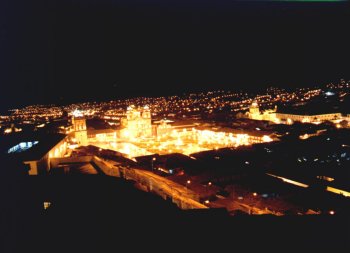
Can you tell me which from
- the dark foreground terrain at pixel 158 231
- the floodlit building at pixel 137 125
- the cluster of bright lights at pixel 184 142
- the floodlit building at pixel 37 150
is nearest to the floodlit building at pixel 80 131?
the cluster of bright lights at pixel 184 142

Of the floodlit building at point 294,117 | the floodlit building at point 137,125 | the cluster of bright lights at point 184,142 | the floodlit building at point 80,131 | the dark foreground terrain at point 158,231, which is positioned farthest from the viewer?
the floodlit building at point 294,117

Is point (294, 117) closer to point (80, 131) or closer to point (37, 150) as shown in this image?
point (80, 131)

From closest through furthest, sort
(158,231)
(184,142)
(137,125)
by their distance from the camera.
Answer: (158,231), (184,142), (137,125)

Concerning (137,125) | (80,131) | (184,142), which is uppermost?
(80,131)

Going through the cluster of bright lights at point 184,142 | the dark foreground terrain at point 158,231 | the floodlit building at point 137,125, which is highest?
the dark foreground terrain at point 158,231

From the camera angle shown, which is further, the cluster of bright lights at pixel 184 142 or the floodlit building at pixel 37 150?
the cluster of bright lights at pixel 184 142

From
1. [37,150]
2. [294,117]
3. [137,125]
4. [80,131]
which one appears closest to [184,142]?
[137,125]

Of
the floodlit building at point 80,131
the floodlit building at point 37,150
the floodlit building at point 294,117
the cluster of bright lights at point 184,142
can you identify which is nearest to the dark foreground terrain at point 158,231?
the floodlit building at point 37,150

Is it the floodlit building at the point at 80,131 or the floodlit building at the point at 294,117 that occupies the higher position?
the floodlit building at the point at 80,131

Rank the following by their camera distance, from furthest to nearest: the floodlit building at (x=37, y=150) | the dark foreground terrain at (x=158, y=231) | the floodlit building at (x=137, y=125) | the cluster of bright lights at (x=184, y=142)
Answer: the floodlit building at (x=137, y=125)
the cluster of bright lights at (x=184, y=142)
the floodlit building at (x=37, y=150)
the dark foreground terrain at (x=158, y=231)

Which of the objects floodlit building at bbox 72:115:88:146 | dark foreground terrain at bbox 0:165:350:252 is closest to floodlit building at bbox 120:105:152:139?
floodlit building at bbox 72:115:88:146

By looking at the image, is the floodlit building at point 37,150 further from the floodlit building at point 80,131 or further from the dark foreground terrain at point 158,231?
the dark foreground terrain at point 158,231

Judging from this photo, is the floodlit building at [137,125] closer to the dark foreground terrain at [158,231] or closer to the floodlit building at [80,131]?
the floodlit building at [80,131]
